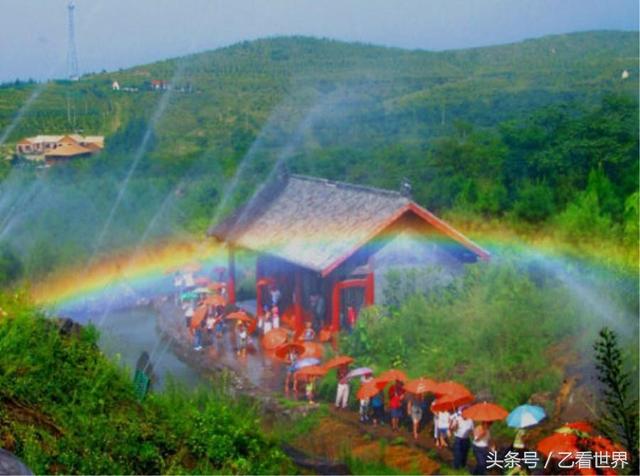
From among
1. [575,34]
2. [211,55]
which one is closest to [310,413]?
[211,55]

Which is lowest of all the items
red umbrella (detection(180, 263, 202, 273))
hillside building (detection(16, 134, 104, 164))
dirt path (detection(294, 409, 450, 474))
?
dirt path (detection(294, 409, 450, 474))

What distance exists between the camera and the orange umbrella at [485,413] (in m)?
8.07

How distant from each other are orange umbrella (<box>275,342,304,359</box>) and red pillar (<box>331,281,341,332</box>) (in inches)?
29.1

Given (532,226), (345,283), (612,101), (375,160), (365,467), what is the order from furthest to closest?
1. (375,160)
2. (612,101)
3. (532,226)
4. (345,283)
5. (365,467)

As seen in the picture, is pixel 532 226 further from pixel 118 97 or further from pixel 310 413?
pixel 118 97

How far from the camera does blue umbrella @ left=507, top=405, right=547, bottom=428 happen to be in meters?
8.10

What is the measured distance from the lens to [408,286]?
39.0 feet

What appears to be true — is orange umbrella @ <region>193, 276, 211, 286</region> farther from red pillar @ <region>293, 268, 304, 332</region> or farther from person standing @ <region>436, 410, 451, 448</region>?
person standing @ <region>436, 410, 451, 448</region>

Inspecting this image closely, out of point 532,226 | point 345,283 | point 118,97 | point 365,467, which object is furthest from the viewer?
point 118,97

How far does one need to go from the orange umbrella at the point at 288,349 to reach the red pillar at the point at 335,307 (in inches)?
29.1

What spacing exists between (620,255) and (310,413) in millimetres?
4889

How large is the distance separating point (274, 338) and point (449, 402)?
148 inches

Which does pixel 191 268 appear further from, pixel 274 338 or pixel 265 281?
pixel 274 338

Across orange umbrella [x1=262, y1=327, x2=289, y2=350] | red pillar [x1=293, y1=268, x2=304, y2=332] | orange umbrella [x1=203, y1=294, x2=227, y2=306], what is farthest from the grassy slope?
orange umbrella [x1=262, y1=327, x2=289, y2=350]
